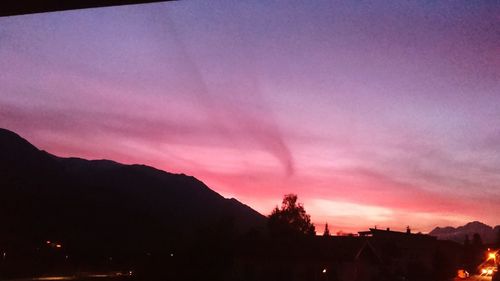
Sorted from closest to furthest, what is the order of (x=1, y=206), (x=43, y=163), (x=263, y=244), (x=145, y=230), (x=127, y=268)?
1. (x=263, y=244)
2. (x=127, y=268)
3. (x=1, y=206)
4. (x=145, y=230)
5. (x=43, y=163)

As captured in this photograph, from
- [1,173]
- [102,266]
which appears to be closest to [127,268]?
[102,266]

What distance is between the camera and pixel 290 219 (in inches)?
2938

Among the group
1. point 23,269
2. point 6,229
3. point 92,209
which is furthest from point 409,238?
point 92,209

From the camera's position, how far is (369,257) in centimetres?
4191

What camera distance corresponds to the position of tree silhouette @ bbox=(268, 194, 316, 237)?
242 feet

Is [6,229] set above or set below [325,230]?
below

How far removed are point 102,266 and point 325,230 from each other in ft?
169

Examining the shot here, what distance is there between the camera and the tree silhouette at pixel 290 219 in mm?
73750

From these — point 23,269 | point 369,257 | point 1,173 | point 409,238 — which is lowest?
point 23,269

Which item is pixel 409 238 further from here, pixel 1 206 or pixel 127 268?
pixel 1 206

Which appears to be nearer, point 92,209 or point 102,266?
point 102,266

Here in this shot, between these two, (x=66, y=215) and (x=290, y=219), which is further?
(x=66, y=215)

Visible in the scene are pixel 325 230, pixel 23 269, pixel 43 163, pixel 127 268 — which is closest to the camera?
pixel 23 269

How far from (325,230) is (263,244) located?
1838 inches
